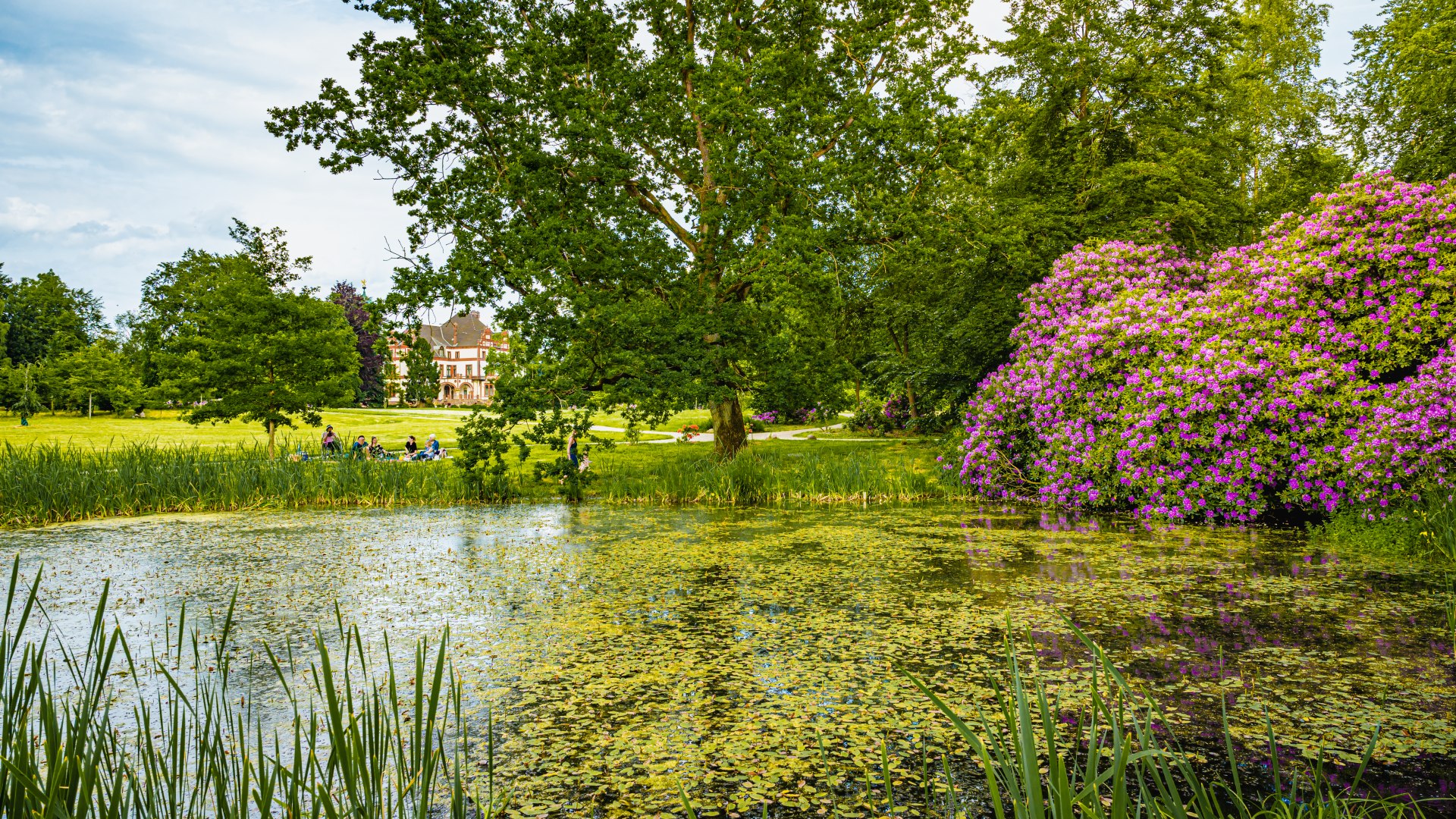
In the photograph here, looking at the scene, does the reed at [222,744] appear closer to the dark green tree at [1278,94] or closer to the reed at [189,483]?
the reed at [189,483]

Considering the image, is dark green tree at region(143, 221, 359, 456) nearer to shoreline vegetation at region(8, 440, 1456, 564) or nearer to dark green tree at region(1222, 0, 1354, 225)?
shoreline vegetation at region(8, 440, 1456, 564)

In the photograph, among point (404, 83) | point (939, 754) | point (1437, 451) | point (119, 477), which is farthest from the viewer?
point (404, 83)

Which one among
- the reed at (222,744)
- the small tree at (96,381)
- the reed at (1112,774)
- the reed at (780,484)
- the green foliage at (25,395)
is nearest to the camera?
the reed at (1112,774)

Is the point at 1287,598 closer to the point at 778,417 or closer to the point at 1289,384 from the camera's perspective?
the point at 1289,384

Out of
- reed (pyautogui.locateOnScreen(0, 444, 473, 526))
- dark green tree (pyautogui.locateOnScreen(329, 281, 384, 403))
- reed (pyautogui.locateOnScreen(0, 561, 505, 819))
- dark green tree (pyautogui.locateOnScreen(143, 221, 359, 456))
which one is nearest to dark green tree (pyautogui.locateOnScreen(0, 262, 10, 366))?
dark green tree (pyautogui.locateOnScreen(329, 281, 384, 403))

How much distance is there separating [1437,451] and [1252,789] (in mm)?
6156

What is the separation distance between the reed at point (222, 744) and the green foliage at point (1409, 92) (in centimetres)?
1459

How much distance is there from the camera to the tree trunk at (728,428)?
16.1 metres

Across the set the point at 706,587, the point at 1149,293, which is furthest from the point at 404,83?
the point at 1149,293

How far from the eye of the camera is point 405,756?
3.37m

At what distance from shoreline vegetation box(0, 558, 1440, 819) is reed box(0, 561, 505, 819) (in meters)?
0.01

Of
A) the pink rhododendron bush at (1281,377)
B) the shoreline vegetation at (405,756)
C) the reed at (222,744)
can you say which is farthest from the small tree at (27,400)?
the pink rhododendron bush at (1281,377)

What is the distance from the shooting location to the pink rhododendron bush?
7895mm

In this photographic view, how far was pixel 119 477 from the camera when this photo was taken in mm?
11438
